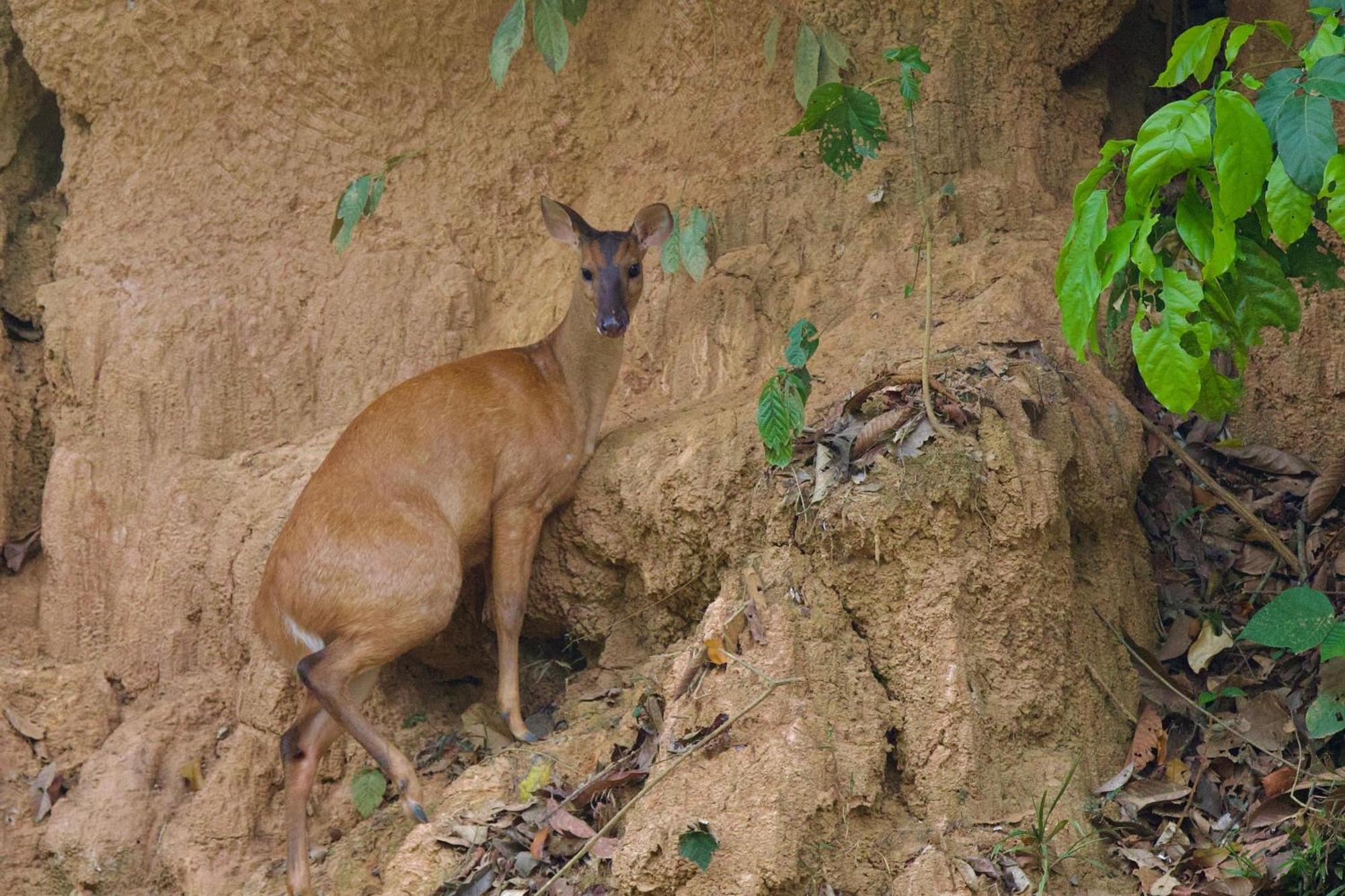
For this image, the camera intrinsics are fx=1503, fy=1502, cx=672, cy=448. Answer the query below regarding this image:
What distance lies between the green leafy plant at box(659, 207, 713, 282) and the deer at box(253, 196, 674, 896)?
0.41 metres

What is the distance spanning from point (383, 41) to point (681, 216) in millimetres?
2179

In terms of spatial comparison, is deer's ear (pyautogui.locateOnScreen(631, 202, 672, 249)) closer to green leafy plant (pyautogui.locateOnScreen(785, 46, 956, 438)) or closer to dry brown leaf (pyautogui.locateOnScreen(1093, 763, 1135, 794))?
green leafy plant (pyautogui.locateOnScreen(785, 46, 956, 438))

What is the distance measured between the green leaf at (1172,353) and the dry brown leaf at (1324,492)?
2.17 m

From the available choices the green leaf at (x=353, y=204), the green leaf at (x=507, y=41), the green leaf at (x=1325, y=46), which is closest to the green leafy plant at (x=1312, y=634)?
the green leaf at (x=1325, y=46)

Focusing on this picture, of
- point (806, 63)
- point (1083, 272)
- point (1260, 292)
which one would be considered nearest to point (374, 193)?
point (806, 63)

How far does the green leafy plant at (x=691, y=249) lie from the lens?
7160mm

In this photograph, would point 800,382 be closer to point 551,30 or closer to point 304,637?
point 551,30

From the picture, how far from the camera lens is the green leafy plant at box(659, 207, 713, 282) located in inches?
282

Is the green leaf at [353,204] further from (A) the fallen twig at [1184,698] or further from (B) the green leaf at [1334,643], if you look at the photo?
(B) the green leaf at [1334,643]

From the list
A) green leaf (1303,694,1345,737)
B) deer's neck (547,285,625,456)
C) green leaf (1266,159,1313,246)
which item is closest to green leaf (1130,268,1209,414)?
green leaf (1266,159,1313,246)

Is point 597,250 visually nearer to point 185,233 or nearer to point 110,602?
point 185,233

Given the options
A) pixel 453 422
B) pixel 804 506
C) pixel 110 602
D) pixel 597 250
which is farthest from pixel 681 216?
pixel 110 602

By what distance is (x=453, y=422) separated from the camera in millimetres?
7270

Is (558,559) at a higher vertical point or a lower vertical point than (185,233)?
lower
